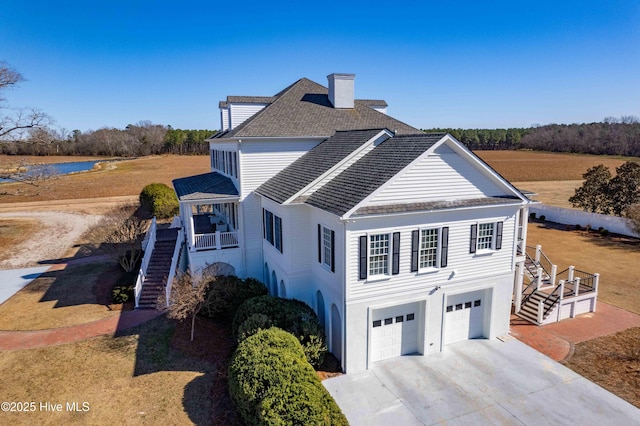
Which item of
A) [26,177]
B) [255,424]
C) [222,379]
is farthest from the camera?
[26,177]

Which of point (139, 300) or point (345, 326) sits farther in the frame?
point (139, 300)

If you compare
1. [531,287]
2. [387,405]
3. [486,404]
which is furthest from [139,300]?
[531,287]

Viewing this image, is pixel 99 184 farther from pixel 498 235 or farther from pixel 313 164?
pixel 498 235

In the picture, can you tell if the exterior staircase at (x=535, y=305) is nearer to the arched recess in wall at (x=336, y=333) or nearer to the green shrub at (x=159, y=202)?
the arched recess in wall at (x=336, y=333)

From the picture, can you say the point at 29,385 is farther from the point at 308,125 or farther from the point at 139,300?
the point at 308,125

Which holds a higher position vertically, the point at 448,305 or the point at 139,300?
the point at 448,305

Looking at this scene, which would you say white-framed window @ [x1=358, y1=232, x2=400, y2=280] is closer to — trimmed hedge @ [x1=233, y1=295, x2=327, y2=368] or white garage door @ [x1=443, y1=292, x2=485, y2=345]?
trimmed hedge @ [x1=233, y1=295, x2=327, y2=368]

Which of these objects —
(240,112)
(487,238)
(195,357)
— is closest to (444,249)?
(487,238)
